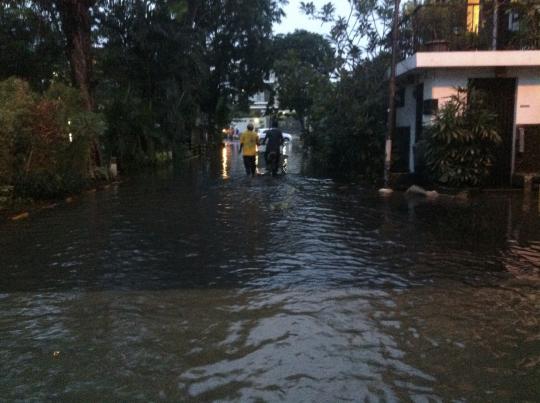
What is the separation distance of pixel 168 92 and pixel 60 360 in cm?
2112

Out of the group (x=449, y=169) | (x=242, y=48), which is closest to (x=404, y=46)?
(x=449, y=169)

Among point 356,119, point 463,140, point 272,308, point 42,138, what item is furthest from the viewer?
point 356,119

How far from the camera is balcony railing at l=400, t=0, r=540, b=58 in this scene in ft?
47.0

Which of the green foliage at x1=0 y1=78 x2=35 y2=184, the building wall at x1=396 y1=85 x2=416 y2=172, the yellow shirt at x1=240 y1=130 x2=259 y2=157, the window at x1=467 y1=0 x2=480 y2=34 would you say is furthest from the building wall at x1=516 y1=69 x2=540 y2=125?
the green foliage at x1=0 y1=78 x2=35 y2=184

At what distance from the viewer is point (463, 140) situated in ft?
43.7

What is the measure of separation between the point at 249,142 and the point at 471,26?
7224mm

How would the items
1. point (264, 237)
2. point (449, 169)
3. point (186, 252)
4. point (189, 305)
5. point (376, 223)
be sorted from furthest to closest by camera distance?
point (449, 169) → point (376, 223) → point (264, 237) → point (186, 252) → point (189, 305)

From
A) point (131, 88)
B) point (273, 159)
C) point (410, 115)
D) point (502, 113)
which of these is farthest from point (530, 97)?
point (131, 88)

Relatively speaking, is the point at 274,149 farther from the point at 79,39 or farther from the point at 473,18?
the point at 473,18

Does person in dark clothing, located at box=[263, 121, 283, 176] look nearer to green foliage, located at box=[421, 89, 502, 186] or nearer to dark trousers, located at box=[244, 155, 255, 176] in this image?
dark trousers, located at box=[244, 155, 255, 176]

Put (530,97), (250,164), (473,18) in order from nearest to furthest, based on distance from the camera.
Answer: (530,97), (473,18), (250,164)

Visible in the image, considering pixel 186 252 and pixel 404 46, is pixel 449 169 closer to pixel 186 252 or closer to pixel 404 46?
pixel 404 46

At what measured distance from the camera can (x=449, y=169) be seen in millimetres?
13461

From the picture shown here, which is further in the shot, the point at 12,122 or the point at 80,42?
the point at 80,42
